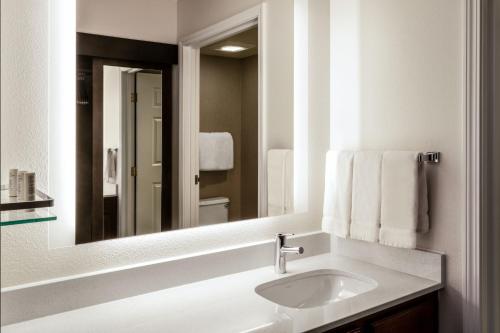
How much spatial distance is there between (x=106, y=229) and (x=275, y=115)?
0.84 metres

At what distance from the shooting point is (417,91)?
1600mm

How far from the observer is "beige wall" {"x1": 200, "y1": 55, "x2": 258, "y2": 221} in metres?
1.61

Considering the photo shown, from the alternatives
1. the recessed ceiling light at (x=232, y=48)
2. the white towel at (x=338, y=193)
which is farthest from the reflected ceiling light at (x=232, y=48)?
the white towel at (x=338, y=193)

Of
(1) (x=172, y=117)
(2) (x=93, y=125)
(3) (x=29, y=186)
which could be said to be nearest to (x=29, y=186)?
(3) (x=29, y=186)

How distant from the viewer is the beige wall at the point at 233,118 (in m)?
1.61

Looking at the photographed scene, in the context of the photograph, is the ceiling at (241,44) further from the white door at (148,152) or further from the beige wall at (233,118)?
the white door at (148,152)

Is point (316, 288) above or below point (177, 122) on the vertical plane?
below

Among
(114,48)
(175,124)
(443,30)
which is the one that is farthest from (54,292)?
(443,30)

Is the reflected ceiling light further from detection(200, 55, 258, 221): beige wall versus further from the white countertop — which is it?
the white countertop

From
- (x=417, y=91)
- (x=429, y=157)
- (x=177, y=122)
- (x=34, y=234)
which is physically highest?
(x=417, y=91)

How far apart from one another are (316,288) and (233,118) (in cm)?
73

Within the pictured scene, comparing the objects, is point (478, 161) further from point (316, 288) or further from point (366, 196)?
point (316, 288)

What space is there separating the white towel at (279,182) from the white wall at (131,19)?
0.63 metres

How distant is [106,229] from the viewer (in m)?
1.35
